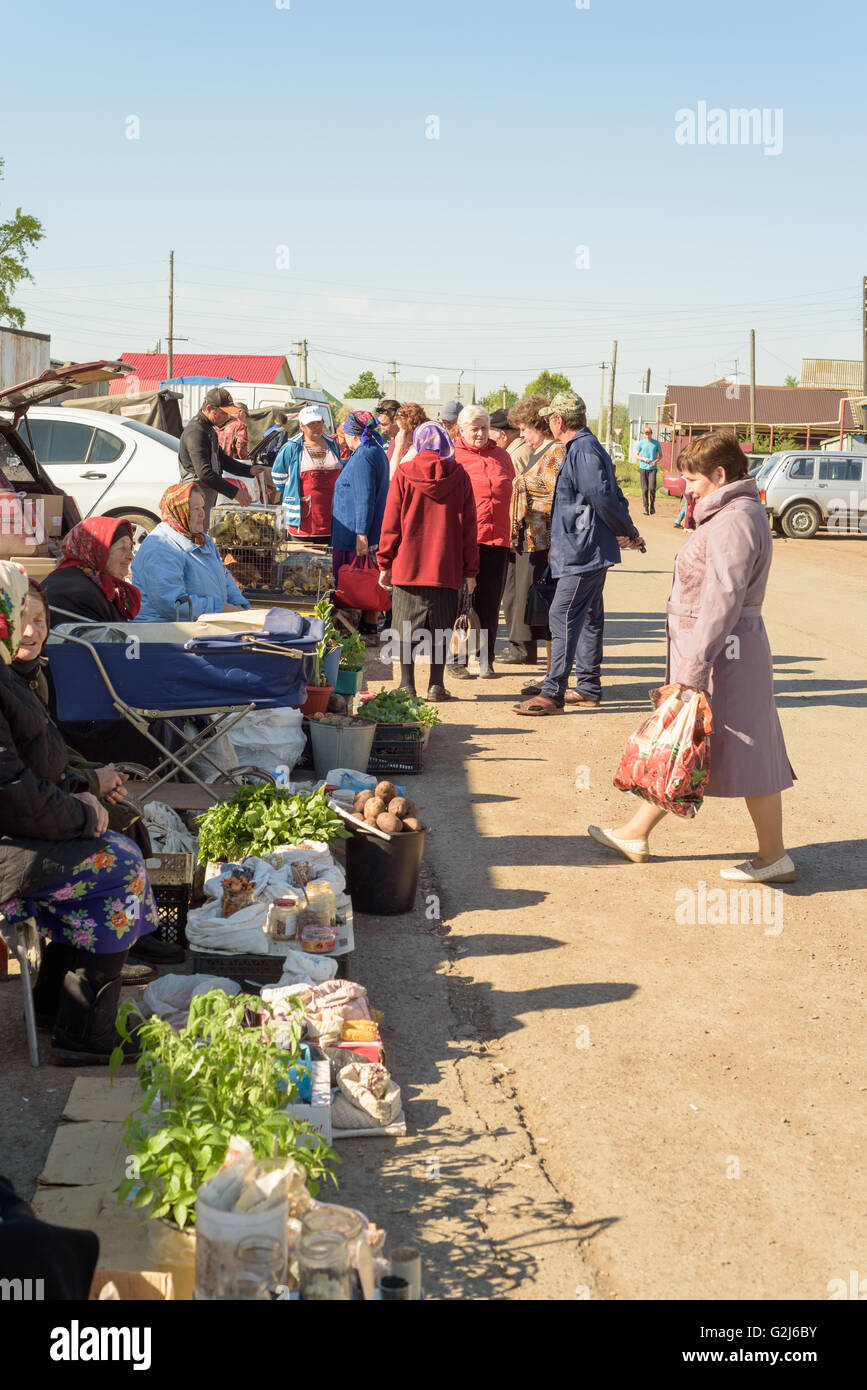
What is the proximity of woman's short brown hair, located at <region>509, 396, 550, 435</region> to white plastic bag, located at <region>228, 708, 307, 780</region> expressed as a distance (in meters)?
4.07

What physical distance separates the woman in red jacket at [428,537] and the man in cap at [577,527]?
0.68m

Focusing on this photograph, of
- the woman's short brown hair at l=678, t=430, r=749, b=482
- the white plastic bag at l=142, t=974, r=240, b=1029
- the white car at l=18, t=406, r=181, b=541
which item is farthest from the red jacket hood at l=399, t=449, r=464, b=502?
the white plastic bag at l=142, t=974, r=240, b=1029

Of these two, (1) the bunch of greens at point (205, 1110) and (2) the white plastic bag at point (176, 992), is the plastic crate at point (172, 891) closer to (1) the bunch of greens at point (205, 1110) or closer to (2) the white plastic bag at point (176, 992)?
(2) the white plastic bag at point (176, 992)

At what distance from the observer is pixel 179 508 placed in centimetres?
736

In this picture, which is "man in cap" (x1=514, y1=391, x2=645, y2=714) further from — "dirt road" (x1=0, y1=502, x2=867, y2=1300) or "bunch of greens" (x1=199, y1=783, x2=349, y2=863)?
"bunch of greens" (x1=199, y1=783, x2=349, y2=863)

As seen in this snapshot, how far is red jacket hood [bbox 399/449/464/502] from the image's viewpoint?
9.36 meters

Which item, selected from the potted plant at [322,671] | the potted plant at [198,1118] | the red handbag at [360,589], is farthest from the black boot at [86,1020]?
the red handbag at [360,589]

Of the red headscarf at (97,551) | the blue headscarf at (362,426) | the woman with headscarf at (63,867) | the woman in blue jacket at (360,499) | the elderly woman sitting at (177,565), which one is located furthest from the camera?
the blue headscarf at (362,426)

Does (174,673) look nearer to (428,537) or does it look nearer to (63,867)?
(63,867)

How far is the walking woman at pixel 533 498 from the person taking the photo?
10664 mm

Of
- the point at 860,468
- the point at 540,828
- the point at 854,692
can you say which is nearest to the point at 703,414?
the point at 860,468

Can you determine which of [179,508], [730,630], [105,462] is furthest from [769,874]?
[105,462]

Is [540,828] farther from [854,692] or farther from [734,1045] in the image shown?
Answer: [854,692]

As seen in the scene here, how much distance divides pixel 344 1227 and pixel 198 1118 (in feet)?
1.64
